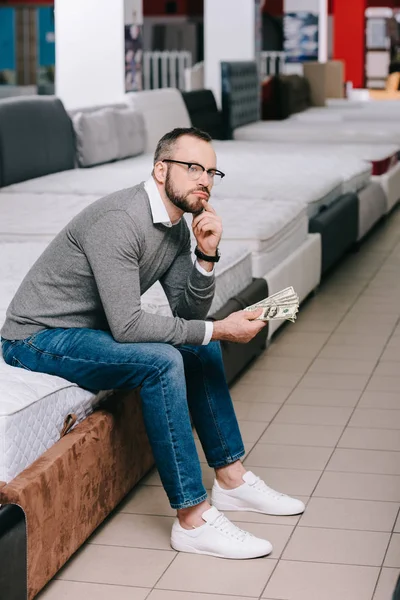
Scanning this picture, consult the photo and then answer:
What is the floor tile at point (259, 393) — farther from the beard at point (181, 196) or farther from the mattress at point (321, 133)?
the mattress at point (321, 133)

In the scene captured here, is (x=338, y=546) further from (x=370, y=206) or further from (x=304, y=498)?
(x=370, y=206)

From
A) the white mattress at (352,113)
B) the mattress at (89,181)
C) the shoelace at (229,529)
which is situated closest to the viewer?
the shoelace at (229,529)

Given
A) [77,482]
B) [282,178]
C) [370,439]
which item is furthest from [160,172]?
[282,178]

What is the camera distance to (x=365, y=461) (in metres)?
3.40

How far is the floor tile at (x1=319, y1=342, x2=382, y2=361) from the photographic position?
15.4 feet

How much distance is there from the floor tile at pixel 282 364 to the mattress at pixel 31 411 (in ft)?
5.64

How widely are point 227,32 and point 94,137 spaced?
3.95m

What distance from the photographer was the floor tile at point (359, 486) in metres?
3.12

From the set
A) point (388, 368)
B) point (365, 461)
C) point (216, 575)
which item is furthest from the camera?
point (388, 368)

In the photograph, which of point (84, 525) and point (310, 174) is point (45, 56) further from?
point (84, 525)

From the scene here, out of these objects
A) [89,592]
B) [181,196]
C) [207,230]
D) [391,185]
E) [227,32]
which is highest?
[227,32]

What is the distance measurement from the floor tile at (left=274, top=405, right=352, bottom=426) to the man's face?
4.17 feet

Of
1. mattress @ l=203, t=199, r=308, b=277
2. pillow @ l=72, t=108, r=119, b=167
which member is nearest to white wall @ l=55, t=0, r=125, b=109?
→ pillow @ l=72, t=108, r=119, b=167

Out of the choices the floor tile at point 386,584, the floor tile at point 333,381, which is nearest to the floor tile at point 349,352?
the floor tile at point 333,381
